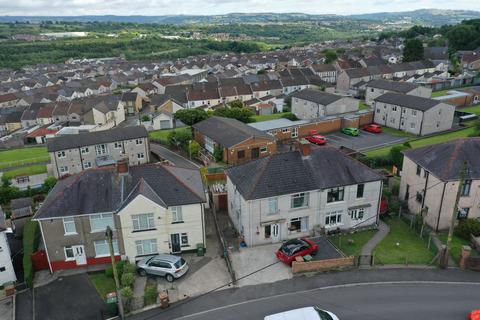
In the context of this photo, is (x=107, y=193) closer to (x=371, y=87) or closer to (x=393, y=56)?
(x=371, y=87)

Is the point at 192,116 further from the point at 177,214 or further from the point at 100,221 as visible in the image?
the point at 100,221

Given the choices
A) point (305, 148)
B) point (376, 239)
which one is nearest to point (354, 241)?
point (376, 239)

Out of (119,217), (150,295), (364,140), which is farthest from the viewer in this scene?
(364,140)

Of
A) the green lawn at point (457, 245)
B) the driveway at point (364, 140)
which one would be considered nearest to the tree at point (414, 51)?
the driveway at point (364, 140)

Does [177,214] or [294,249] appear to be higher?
[177,214]

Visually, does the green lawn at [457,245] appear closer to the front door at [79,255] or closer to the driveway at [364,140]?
the driveway at [364,140]

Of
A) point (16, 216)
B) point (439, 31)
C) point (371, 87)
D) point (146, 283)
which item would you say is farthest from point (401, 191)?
point (439, 31)
